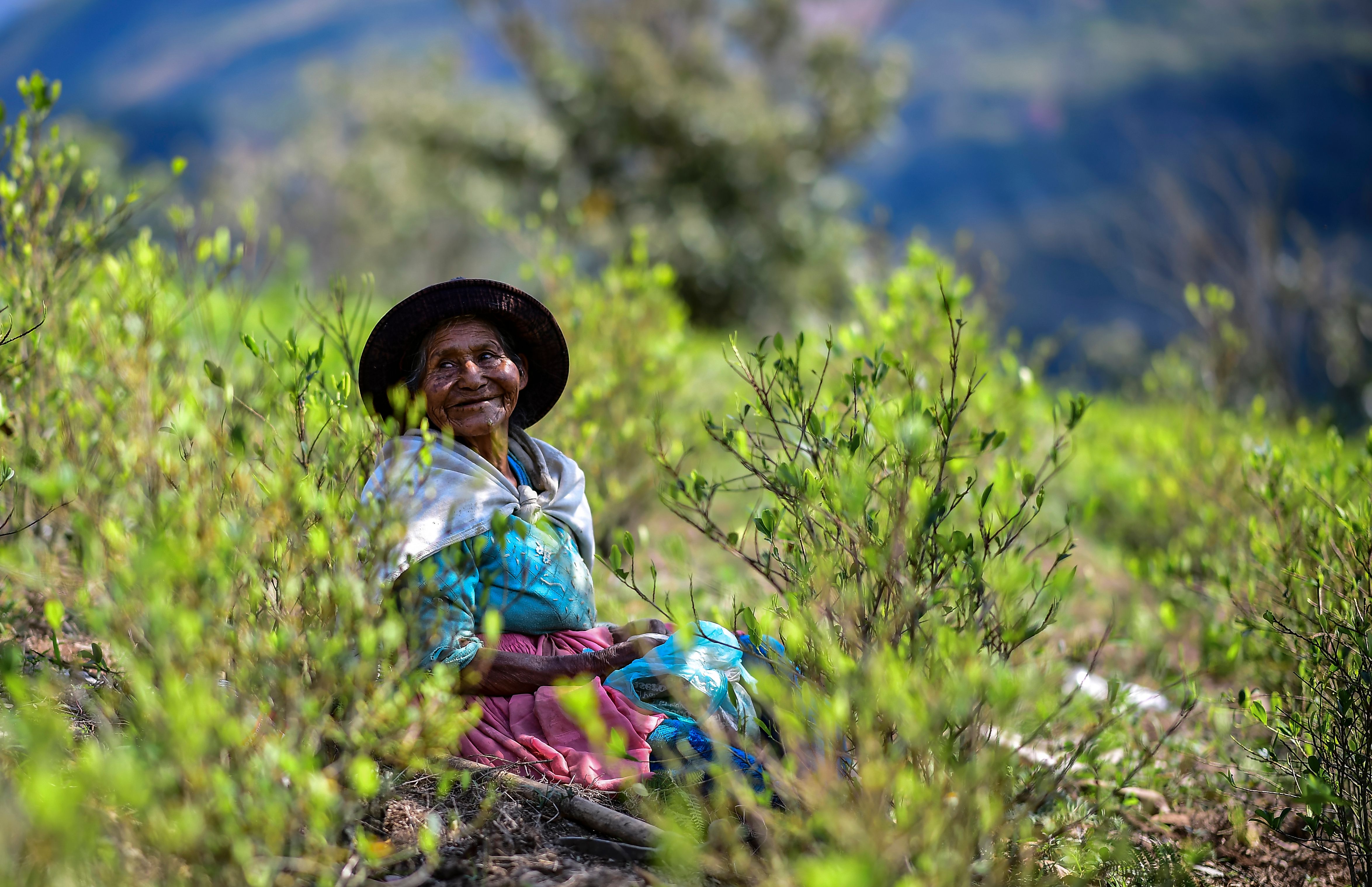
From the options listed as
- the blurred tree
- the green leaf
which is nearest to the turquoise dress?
the green leaf

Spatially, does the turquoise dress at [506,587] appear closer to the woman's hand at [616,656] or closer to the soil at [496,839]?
the woman's hand at [616,656]

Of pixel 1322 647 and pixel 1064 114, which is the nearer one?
pixel 1322 647

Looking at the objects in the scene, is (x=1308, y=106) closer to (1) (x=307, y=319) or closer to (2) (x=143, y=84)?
(1) (x=307, y=319)

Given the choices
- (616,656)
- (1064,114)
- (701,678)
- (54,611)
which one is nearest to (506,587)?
(616,656)

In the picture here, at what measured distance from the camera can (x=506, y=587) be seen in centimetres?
267

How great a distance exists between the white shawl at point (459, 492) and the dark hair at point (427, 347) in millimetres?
225

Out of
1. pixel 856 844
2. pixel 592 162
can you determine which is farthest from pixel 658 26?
pixel 856 844

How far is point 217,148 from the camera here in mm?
79688

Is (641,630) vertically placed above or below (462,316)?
below

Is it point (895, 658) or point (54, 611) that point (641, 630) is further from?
point (54, 611)

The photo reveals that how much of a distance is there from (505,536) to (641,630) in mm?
751

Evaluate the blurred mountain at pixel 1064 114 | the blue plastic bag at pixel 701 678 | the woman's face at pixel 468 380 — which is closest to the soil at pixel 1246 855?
the blue plastic bag at pixel 701 678

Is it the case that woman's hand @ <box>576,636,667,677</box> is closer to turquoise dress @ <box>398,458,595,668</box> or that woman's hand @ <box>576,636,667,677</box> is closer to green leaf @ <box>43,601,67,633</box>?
turquoise dress @ <box>398,458,595,668</box>

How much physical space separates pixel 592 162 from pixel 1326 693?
51.3 feet
